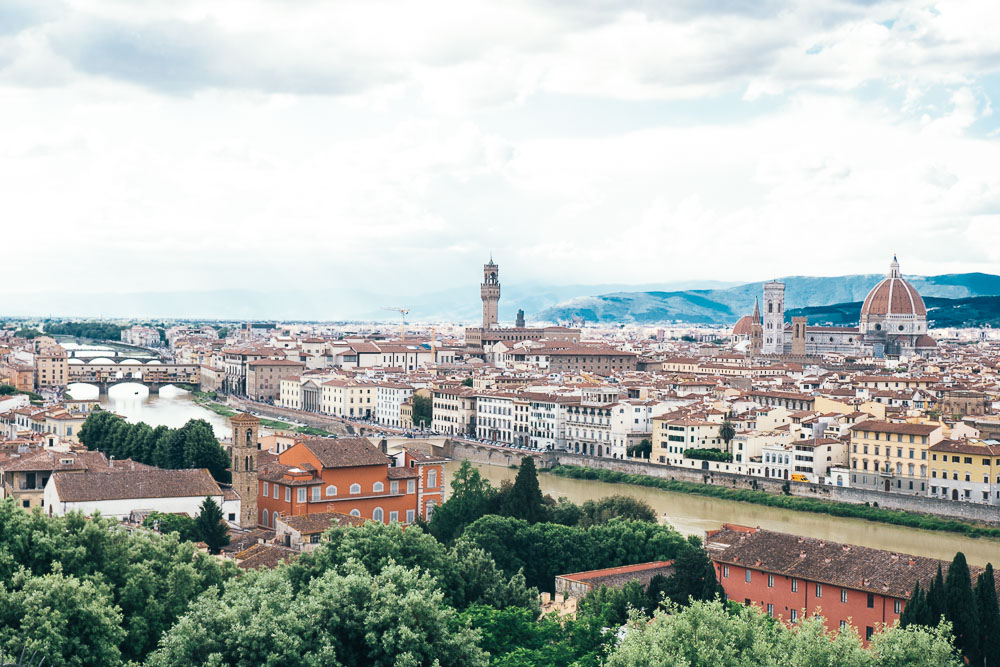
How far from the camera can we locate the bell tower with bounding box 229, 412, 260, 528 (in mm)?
17312

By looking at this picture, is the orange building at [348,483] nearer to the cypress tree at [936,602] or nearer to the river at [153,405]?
the cypress tree at [936,602]

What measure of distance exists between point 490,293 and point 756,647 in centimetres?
6274

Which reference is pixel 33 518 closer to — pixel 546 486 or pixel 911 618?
pixel 911 618

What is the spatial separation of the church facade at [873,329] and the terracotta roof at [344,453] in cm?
4623

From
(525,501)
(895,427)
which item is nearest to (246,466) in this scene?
(525,501)

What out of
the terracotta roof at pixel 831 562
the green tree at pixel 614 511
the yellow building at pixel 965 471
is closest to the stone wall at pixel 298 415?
the yellow building at pixel 965 471

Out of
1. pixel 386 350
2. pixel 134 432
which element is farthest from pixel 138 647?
pixel 386 350

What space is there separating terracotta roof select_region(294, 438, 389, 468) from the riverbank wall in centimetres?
1099

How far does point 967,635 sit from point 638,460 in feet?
62.4

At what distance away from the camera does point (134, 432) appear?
25141mm

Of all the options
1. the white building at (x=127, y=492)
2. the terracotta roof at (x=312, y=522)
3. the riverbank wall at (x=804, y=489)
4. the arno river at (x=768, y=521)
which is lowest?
the arno river at (x=768, y=521)

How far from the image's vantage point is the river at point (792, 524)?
20875 millimetres

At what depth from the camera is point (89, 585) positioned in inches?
399

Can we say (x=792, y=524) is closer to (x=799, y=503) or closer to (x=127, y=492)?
(x=799, y=503)
